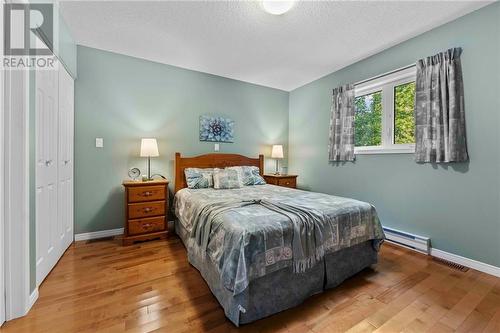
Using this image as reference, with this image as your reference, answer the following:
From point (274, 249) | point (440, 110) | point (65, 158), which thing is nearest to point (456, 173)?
point (440, 110)

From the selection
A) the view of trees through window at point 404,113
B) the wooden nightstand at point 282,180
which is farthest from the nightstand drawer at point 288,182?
the view of trees through window at point 404,113

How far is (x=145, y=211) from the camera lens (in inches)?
105

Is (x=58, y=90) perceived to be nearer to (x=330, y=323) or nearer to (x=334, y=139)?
(x=330, y=323)

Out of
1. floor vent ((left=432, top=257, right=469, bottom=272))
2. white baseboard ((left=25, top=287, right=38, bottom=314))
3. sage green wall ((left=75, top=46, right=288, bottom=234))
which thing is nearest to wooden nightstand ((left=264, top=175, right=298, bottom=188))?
sage green wall ((left=75, top=46, right=288, bottom=234))

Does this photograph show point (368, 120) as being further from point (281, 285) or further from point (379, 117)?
point (281, 285)

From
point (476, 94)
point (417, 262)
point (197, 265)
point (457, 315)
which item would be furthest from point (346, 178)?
point (197, 265)

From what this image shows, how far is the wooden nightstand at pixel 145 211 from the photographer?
2.58m

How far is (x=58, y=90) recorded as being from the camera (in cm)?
212

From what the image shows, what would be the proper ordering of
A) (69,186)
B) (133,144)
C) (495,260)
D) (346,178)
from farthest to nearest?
(346,178) < (133,144) < (69,186) < (495,260)

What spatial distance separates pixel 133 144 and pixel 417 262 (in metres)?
3.81

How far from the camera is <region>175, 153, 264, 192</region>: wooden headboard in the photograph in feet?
10.4

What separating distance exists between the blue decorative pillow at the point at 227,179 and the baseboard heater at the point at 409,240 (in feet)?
6.94

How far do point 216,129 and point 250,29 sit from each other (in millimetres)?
1655

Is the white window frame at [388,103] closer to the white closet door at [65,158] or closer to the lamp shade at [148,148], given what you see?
the lamp shade at [148,148]
